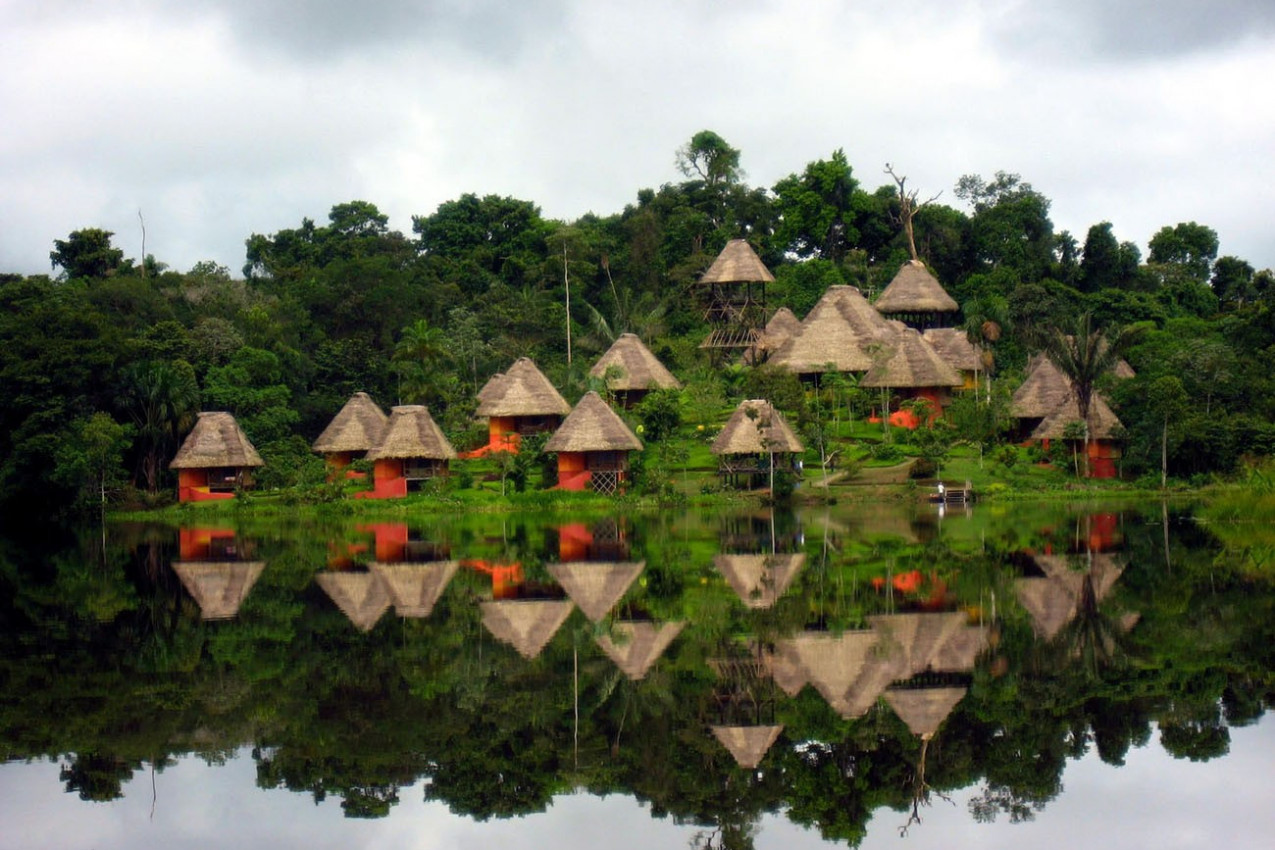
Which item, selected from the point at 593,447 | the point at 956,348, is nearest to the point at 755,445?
the point at 593,447

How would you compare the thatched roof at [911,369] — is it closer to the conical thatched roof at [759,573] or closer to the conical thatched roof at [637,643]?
the conical thatched roof at [759,573]

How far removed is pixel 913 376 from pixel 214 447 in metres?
20.1

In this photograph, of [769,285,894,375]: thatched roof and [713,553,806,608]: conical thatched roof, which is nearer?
[713,553,806,608]: conical thatched roof

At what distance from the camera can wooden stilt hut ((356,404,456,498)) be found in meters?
38.9

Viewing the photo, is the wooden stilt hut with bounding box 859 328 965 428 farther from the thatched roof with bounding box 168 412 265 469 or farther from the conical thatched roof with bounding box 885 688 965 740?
the conical thatched roof with bounding box 885 688 965 740

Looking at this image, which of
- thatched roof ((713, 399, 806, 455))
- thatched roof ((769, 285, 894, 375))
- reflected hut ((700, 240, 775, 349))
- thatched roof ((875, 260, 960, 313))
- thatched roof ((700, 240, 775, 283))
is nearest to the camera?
thatched roof ((713, 399, 806, 455))

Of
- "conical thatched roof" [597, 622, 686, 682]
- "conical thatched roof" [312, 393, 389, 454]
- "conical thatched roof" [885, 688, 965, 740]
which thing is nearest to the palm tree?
"conical thatched roof" [312, 393, 389, 454]

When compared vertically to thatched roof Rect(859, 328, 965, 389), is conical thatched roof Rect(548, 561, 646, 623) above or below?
below

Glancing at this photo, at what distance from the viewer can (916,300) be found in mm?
47062

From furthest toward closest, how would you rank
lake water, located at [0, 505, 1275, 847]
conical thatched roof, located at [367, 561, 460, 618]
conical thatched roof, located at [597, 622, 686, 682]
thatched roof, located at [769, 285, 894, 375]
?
thatched roof, located at [769, 285, 894, 375] → conical thatched roof, located at [367, 561, 460, 618] → conical thatched roof, located at [597, 622, 686, 682] → lake water, located at [0, 505, 1275, 847]

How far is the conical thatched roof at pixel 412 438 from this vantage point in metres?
38.9

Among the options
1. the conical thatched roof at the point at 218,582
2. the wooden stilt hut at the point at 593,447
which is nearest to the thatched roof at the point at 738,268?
the wooden stilt hut at the point at 593,447

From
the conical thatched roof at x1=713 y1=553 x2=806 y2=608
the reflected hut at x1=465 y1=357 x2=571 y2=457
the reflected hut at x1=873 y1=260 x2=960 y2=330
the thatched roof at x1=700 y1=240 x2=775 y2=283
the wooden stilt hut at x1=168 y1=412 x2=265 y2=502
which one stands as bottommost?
the conical thatched roof at x1=713 y1=553 x2=806 y2=608

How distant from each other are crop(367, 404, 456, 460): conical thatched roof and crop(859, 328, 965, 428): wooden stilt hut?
41.2ft
